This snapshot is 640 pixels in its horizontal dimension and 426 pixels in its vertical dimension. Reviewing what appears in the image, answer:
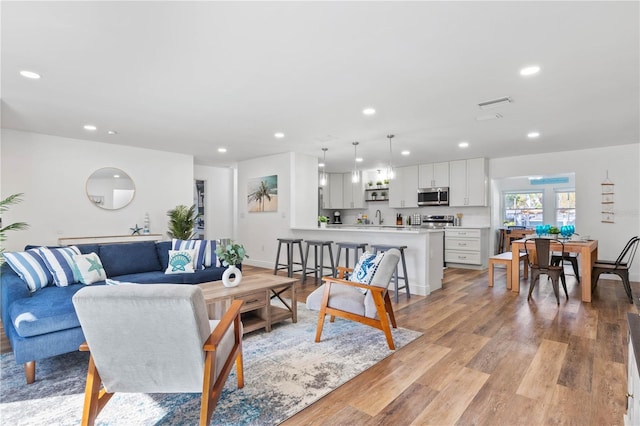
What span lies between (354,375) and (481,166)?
5.96 metres

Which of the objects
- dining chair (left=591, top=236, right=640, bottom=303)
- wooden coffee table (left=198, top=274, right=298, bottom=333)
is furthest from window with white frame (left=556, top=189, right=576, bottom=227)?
wooden coffee table (left=198, top=274, right=298, bottom=333)

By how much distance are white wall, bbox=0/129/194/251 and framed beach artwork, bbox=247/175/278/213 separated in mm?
1470

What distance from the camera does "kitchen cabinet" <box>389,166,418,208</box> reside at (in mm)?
8000

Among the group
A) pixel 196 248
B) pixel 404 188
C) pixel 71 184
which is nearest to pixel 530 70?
pixel 196 248

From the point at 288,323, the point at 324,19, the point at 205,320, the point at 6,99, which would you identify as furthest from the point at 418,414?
the point at 6,99

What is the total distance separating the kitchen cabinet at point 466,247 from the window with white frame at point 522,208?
299 centimetres

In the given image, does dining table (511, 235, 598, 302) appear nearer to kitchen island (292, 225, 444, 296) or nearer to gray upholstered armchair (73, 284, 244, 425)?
kitchen island (292, 225, 444, 296)

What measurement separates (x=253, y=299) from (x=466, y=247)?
553 cm

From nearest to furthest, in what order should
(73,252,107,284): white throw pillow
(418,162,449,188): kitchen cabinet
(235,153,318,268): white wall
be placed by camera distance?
(73,252,107,284): white throw pillow
(235,153,318,268): white wall
(418,162,449,188): kitchen cabinet

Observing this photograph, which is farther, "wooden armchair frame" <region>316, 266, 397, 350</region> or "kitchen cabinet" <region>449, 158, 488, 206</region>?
"kitchen cabinet" <region>449, 158, 488, 206</region>

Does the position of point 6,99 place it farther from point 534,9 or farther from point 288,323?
point 534,9

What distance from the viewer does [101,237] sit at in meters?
5.67

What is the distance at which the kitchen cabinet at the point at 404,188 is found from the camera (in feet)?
26.2

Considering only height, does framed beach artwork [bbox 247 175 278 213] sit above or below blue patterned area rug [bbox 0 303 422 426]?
above
